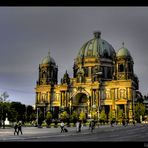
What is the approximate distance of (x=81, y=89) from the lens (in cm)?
7988

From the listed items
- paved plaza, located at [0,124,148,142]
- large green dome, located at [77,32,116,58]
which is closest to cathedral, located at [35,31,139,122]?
large green dome, located at [77,32,116,58]

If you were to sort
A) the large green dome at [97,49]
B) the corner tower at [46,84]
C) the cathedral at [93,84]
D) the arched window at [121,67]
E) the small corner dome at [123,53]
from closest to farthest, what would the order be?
the cathedral at [93,84], the arched window at [121,67], the small corner dome at [123,53], the corner tower at [46,84], the large green dome at [97,49]

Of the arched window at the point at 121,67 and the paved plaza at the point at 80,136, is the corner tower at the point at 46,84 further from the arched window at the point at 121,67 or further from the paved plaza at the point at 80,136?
the paved plaza at the point at 80,136

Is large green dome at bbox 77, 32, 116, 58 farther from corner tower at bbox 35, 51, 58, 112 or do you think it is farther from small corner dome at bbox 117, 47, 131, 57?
corner tower at bbox 35, 51, 58, 112

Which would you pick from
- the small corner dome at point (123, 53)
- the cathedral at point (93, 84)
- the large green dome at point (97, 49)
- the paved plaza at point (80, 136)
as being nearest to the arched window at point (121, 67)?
the cathedral at point (93, 84)

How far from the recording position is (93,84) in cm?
7894

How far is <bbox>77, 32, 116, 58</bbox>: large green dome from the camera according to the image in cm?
8462

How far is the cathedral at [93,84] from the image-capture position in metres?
75.8

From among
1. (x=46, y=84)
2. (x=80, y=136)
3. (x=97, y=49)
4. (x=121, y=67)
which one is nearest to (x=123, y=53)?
(x=121, y=67)

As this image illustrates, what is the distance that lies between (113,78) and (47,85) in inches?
612

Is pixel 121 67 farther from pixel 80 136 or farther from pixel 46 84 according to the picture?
pixel 80 136

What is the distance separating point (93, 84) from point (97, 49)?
399 inches
